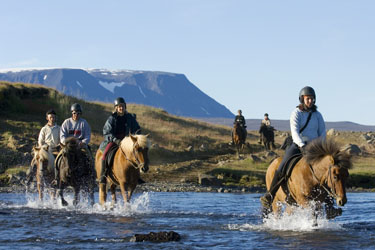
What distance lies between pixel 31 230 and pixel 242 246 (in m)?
4.42

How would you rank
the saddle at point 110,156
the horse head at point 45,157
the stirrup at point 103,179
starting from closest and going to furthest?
the saddle at point 110,156, the stirrup at point 103,179, the horse head at point 45,157

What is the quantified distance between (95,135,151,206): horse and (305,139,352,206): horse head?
175 inches

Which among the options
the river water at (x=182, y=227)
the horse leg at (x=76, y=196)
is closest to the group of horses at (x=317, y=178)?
the river water at (x=182, y=227)

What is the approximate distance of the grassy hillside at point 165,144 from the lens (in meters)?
28.5

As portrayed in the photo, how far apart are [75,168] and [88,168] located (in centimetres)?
46

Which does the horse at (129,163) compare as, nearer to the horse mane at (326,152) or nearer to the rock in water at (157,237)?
the rock in water at (157,237)

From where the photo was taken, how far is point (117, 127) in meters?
15.4

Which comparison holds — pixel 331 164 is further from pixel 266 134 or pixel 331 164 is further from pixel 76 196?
pixel 266 134

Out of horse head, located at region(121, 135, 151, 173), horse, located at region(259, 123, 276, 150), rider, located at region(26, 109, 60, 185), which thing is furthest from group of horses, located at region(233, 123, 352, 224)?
horse, located at region(259, 123, 276, 150)

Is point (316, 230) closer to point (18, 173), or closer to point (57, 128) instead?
point (57, 128)

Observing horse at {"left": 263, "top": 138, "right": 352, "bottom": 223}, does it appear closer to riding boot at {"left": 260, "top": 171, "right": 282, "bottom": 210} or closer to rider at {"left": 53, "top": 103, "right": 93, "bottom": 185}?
riding boot at {"left": 260, "top": 171, "right": 282, "bottom": 210}

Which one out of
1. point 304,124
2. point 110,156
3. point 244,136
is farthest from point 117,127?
point 244,136

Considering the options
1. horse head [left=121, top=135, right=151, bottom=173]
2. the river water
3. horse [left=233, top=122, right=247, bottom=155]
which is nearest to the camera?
the river water

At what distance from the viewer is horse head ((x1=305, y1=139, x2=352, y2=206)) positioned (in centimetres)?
984
